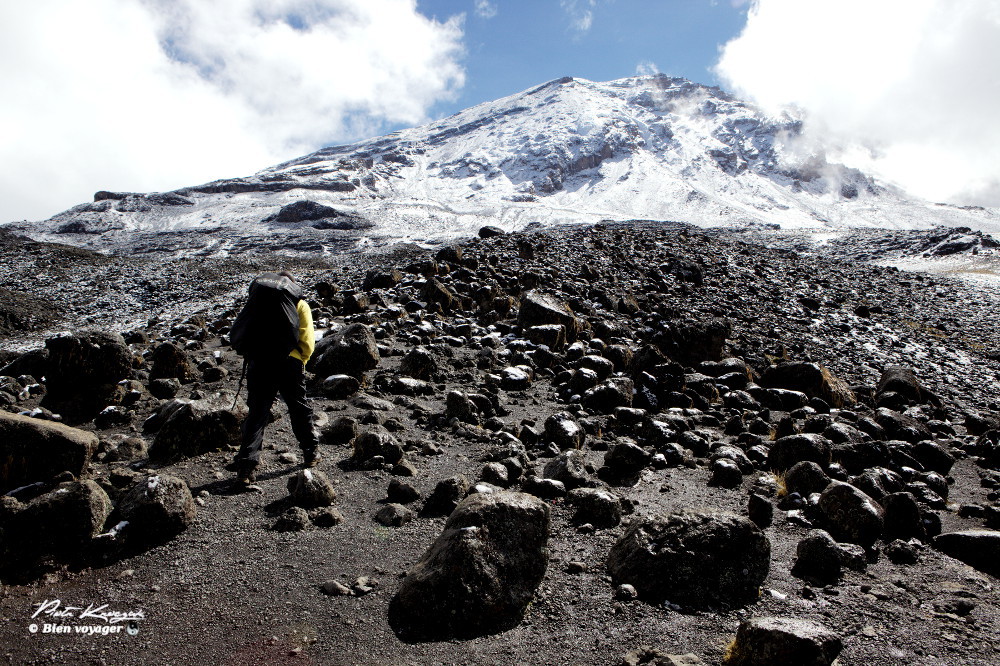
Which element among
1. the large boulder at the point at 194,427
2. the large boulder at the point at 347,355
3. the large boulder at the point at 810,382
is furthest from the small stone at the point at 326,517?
the large boulder at the point at 810,382

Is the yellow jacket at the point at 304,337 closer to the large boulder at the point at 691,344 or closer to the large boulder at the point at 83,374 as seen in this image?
the large boulder at the point at 83,374

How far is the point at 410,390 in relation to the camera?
7191mm

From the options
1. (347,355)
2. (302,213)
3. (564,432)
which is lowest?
(564,432)

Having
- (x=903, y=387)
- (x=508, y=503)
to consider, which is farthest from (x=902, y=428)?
(x=508, y=503)

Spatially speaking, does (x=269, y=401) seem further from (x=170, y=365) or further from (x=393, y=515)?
(x=170, y=365)

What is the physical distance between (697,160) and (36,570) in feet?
462

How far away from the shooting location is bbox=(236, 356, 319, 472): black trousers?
178 inches

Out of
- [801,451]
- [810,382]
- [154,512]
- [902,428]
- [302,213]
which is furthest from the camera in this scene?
[302,213]

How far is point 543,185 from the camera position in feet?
394

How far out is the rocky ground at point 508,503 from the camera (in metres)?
2.90

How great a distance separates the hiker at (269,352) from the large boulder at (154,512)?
75 centimetres

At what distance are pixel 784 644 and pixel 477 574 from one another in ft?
4.89

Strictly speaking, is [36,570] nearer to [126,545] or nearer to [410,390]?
[126,545]

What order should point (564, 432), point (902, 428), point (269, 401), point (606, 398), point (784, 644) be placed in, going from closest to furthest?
point (784, 644), point (269, 401), point (564, 432), point (902, 428), point (606, 398)
